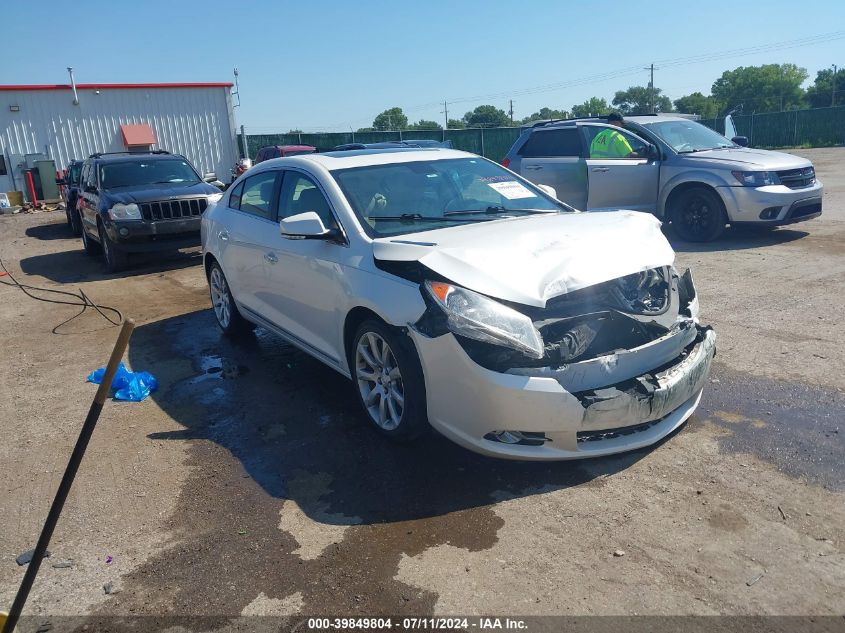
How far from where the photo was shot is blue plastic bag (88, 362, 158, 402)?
552 centimetres

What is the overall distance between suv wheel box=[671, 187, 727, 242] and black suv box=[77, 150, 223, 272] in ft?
23.0

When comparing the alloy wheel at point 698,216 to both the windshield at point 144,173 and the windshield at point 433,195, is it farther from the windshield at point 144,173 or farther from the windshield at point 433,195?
the windshield at point 144,173

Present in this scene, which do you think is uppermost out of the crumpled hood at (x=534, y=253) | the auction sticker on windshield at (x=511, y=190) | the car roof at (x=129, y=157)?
the car roof at (x=129, y=157)

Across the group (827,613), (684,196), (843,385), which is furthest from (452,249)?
(684,196)

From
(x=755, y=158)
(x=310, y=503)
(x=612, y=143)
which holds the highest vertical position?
(x=612, y=143)

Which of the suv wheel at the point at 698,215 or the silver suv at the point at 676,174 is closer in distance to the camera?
the silver suv at the point at 676,174

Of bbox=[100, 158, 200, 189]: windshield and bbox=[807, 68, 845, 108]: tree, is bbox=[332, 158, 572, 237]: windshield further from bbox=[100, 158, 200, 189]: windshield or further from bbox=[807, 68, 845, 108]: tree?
bbox=[807, 68, 845, 108]: tree

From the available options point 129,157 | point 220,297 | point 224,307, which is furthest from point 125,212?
point 224,307

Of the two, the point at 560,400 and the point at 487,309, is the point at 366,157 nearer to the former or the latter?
the point at 487,309

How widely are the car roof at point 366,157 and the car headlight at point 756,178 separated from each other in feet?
18.3

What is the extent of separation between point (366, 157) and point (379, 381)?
1.92m

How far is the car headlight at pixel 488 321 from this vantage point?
11.7ft

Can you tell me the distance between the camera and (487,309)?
3674mm

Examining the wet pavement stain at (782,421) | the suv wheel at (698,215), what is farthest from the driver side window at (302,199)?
the suv wheel at (698,215)
